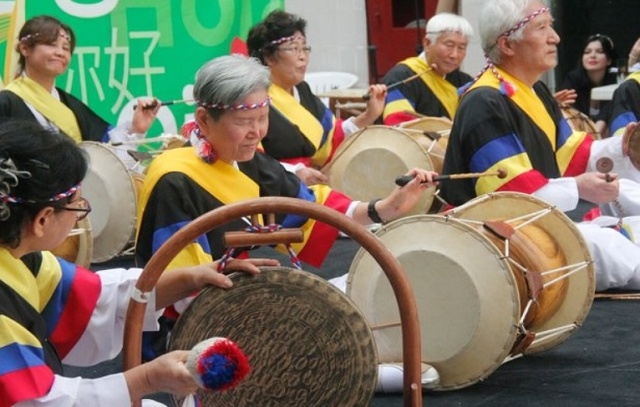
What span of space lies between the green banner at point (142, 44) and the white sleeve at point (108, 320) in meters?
3.75

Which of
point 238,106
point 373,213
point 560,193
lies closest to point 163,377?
point 238,106

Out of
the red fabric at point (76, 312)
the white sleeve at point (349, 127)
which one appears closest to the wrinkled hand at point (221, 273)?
the red fabric at point (76, 312)

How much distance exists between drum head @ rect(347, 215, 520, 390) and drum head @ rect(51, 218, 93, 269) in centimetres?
155

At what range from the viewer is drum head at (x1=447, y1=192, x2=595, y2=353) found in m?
3.40

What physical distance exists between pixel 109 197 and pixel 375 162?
45.2 inches

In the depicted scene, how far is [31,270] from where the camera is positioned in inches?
91.4

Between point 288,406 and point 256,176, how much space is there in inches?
35.8

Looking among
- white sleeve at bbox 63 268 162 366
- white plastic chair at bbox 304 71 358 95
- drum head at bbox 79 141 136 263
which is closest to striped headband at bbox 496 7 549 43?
drum head at bbox 79 141 136 263

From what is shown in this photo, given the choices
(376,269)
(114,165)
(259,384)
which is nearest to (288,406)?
(259,384)

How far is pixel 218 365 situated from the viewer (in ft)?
6.44

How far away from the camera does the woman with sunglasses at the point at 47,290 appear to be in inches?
81.0

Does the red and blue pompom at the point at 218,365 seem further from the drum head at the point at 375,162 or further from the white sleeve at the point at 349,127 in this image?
the white sleeve at the point at 349,127

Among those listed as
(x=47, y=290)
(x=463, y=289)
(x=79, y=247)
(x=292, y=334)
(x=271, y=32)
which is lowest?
(x=79, y=247)

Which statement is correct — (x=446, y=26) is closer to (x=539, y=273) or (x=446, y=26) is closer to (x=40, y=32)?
(x=40, y=32)
